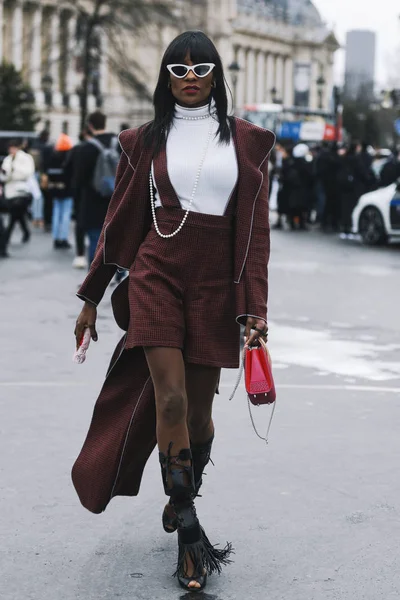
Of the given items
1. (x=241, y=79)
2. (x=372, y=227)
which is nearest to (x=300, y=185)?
(x=372, y=227)

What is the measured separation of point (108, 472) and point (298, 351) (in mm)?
5532

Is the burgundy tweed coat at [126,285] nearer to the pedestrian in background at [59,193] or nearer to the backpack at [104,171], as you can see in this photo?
the backpack at [104,171]

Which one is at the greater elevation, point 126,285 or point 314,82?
point 126,285

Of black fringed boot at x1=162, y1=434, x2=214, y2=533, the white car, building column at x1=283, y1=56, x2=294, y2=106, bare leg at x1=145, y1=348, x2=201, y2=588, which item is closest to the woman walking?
bare leg at x1=145, y1=348, x2=201, y2=588

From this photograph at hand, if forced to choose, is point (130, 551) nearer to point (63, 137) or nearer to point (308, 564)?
point (308, 564)

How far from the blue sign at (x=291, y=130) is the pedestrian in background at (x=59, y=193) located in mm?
56908

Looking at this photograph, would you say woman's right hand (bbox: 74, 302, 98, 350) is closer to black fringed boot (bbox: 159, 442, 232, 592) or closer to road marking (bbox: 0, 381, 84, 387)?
black fringed boot (bbox: 159, 442, 232, 592)

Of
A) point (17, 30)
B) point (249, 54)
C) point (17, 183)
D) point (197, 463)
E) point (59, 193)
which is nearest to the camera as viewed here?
point (197, 463)

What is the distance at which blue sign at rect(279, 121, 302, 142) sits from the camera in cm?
7656

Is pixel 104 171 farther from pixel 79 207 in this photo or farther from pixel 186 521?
pixel 186 521

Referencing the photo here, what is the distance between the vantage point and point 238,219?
15.0 ft

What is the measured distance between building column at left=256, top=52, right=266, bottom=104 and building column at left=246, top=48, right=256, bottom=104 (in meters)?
0.85

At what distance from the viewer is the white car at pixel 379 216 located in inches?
846

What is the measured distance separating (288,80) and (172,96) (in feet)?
496
